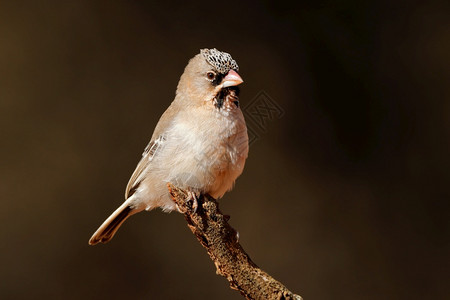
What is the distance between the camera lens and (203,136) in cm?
281

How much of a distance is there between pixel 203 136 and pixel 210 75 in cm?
33

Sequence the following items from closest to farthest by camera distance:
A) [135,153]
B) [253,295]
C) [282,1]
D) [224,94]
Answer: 1. [253,295]
2. [224,94]
3. [135,153]
4. [282,1]

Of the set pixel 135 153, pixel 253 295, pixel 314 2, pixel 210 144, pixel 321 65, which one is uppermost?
pixel 314 2

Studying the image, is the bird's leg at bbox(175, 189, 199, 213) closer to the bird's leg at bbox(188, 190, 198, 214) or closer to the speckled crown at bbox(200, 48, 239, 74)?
the bird's leg at bbox(188, 190, 198, 214)

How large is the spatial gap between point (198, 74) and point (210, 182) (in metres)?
0.58

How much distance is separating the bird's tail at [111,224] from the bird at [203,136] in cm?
26

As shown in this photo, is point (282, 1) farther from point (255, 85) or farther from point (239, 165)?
point (239, 165)

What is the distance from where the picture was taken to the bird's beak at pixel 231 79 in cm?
276

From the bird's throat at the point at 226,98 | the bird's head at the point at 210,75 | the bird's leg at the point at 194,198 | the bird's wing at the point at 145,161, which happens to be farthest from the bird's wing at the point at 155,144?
the bird's leg at the point at 194,198

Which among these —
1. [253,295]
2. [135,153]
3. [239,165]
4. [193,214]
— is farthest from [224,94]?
[135,153]

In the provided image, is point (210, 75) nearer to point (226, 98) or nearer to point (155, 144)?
point (226, 98)

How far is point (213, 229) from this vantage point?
266 cm

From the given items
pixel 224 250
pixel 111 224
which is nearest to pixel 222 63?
pixel 224 250

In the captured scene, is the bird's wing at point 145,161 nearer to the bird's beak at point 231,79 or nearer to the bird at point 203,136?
the bird at point 203,136
